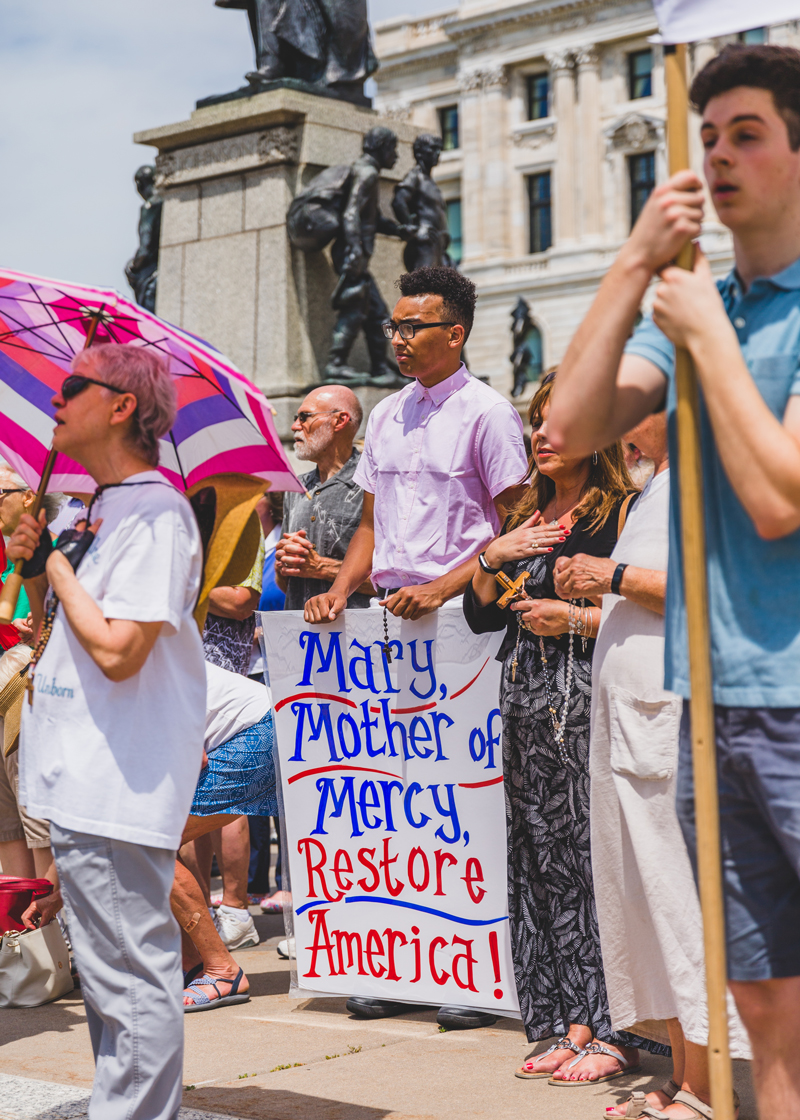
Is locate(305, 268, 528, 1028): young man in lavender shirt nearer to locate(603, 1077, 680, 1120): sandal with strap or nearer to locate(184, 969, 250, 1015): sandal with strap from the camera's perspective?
locate(184, 969, 250, 1015): sandal with strap

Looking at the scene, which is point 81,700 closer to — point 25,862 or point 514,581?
point 514,581

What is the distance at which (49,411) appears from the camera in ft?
13.0

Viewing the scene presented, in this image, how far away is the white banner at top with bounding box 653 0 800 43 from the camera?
2125 mm

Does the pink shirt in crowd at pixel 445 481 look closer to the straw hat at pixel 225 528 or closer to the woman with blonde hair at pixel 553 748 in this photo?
the woman with blonde hair at pixel 553 748

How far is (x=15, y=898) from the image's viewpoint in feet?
16.6

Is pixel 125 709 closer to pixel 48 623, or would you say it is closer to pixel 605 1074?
pixel 48 623

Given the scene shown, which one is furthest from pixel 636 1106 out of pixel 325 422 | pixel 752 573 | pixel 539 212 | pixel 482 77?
pixel 482 77

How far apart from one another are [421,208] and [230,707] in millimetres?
5387

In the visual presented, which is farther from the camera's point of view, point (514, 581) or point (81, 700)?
point (514, 581)

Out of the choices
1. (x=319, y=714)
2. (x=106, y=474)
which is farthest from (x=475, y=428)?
(x=106, y=474)

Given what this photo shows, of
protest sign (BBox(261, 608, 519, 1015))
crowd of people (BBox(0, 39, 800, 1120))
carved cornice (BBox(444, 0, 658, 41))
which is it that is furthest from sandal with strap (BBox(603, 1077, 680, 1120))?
carved cornice (BBox(444, 0, 658, 41))

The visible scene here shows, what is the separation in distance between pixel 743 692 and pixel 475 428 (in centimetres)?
266

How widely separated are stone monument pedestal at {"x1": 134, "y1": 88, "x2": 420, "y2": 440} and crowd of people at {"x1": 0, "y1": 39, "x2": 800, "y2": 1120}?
3376 millimetres

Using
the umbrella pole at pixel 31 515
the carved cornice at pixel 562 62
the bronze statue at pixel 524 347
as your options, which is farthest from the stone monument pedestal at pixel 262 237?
the carved cornice at pixel 562 62
